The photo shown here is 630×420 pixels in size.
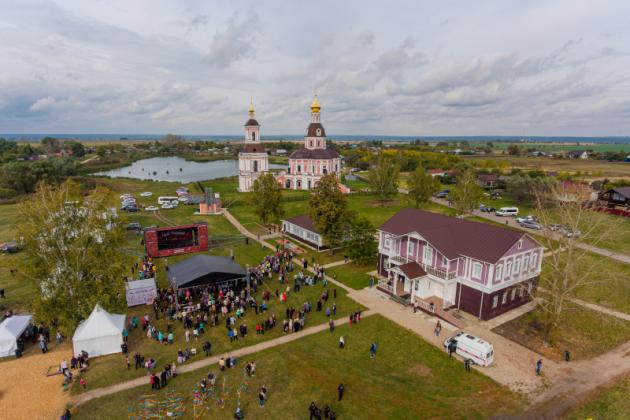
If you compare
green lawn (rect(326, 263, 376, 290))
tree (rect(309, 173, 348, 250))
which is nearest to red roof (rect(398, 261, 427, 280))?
green lawn (rect(326, 263, 376, 290))

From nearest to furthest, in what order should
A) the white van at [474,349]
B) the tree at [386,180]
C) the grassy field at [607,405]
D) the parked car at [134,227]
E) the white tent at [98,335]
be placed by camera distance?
1. the grassy field at [607,405]
2. the white van at [474,349]
3. the white tent at [98,335]
4. the parked car at [134,227]
5. the tree at [386,180]

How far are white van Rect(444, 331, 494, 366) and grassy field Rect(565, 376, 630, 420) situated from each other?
3959 millimetres

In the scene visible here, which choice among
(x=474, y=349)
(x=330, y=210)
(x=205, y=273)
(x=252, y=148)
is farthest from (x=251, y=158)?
(x=474, y=349)

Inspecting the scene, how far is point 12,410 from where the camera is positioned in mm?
16234

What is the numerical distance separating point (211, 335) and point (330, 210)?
664 inches

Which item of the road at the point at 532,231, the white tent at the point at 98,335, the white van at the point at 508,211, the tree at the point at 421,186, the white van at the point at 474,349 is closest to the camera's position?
the white van at the point at 474,349

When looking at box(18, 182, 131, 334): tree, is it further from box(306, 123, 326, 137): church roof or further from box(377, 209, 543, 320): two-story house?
box(306, 123, 326, 137): church roof

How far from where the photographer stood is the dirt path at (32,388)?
1617cm

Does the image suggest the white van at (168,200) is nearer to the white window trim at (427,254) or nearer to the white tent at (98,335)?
the white tent at (98,335)

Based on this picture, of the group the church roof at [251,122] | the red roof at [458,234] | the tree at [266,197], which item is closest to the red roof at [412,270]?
the red roof at [458,234]

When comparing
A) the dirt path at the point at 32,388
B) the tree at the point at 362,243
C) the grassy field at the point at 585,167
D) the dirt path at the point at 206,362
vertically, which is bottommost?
the dirt path at the point at 32,388

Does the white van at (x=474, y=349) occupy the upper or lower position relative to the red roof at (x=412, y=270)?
lower

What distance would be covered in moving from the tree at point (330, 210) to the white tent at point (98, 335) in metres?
19.6

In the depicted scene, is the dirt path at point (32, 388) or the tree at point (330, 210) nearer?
the dirt path at point (32, 388)
